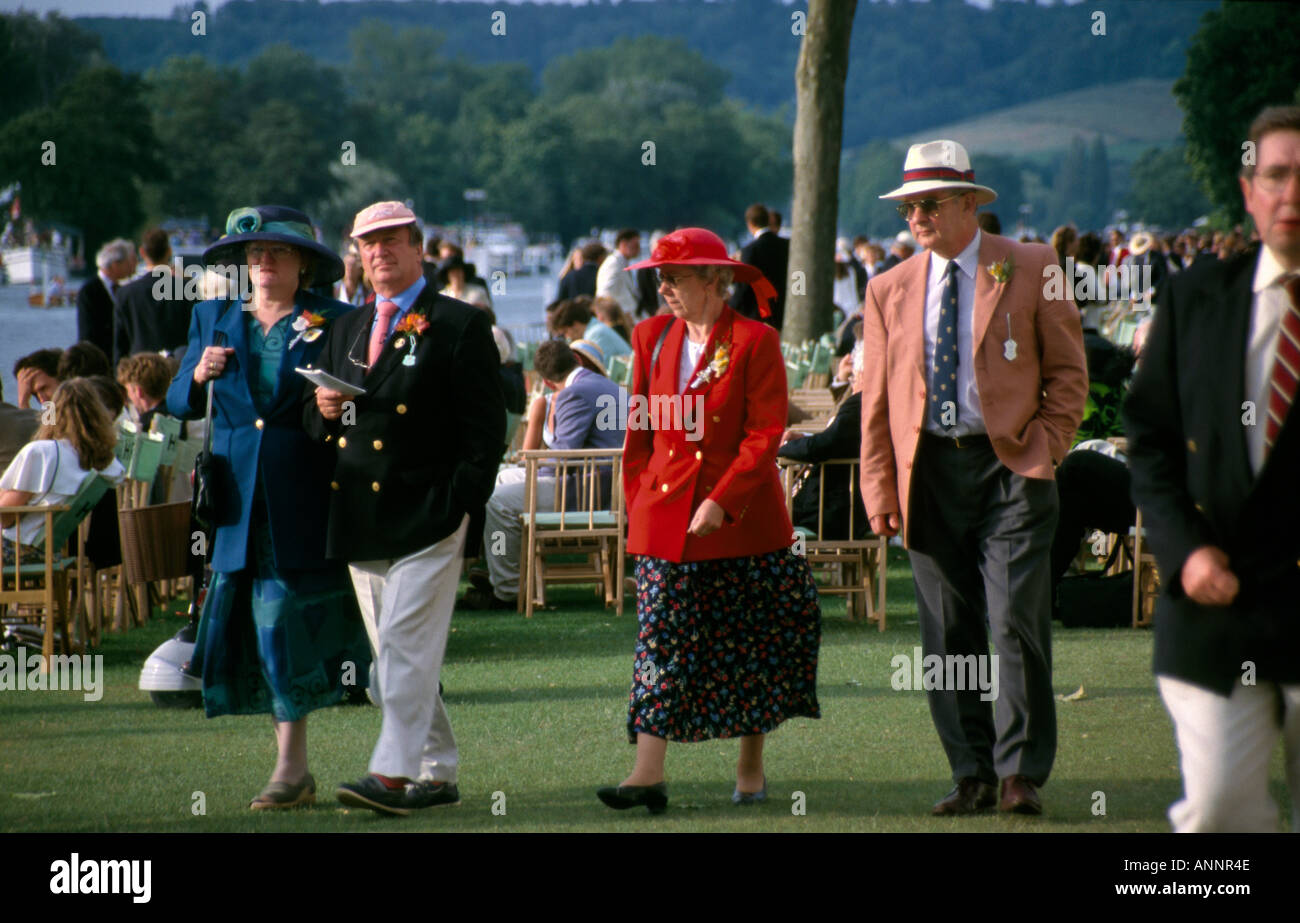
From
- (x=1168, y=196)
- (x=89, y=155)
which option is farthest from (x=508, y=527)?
(x=1168, y=196)

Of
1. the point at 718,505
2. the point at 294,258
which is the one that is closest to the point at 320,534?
the point at 294,258

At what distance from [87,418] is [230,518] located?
3.46m

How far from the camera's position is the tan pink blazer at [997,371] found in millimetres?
5477

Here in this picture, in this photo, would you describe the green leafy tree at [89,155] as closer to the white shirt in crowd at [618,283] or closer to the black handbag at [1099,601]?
the white shirt in crowd at [618,283]

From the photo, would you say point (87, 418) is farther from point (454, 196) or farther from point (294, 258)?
point (454, 196)

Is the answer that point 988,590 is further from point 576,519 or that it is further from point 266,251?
point 576,519

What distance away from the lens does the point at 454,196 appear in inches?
5758

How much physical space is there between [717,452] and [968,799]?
1.41 metres

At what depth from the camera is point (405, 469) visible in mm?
5602

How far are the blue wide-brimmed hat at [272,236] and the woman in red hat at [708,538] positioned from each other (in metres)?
1.17

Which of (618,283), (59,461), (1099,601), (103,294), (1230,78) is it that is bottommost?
(1099,601)

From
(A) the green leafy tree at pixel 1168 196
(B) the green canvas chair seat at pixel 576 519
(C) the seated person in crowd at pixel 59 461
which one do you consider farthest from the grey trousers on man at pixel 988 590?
(A) the green leafy tree at pixel 1168 196

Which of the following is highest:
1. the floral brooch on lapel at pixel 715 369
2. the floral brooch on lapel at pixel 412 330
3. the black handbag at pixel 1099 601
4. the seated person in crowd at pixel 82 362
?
the seated person in crowd at pixel 82 362

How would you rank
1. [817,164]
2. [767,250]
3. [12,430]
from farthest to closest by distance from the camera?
[767,250]
[817,164]
[12,430]
